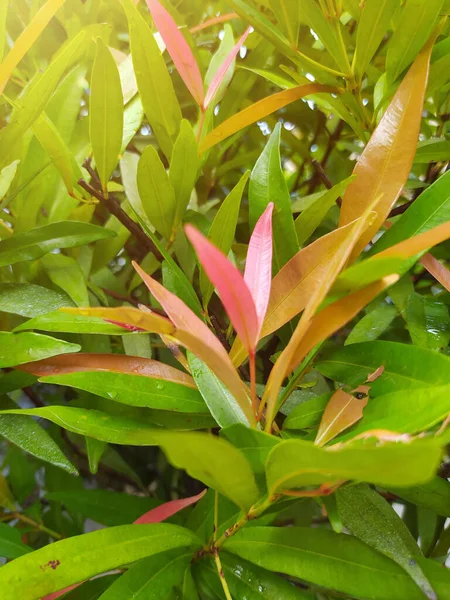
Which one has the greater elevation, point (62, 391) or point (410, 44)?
point (410, 44)

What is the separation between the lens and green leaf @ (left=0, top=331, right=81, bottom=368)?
1.09ft

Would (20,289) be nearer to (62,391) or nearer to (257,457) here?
(257,457)

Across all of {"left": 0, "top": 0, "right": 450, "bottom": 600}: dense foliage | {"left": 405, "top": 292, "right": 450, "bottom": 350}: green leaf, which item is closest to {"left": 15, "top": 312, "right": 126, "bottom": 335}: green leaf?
{"left": 0, "top": 0, "right": 450, "bottom": 600}: dense foliage

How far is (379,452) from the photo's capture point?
19cm

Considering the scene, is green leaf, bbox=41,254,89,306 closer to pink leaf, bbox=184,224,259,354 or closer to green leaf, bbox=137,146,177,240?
green leaf, bbox=137,146,177,240

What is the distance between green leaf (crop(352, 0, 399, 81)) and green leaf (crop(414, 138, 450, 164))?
0.30 feet

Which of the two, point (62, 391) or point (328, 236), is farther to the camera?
point (62, 391)

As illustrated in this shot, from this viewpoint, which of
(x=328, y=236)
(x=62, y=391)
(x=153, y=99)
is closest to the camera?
(x=328, y=236)

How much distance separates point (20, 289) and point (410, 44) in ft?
1.17

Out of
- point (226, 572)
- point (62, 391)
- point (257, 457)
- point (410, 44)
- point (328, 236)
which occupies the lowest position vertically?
point (62, 391)

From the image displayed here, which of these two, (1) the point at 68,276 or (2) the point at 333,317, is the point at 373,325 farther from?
(1) the point at 68,276

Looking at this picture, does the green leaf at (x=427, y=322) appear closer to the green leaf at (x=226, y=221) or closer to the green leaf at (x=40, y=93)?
the green leaf at (x=226, y=221)

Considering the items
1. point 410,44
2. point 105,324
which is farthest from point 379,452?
point 410,44

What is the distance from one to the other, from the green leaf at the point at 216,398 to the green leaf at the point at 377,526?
0.29ft
